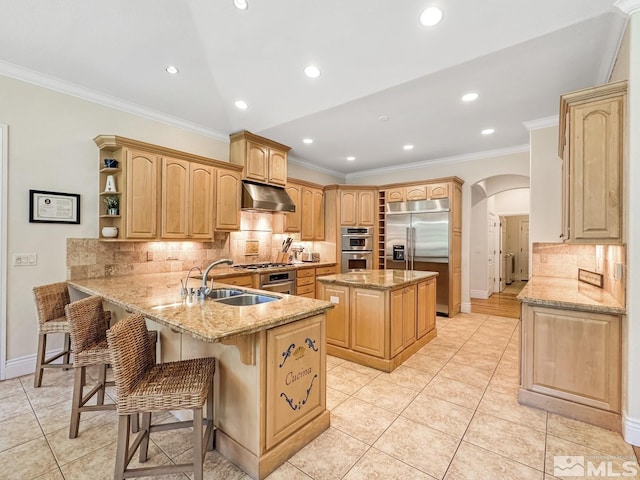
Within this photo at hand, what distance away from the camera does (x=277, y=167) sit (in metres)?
4.96

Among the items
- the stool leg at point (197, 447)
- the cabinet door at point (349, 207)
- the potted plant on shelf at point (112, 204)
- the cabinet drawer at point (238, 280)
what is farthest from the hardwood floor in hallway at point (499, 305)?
the potted plant on shelf at point (112, 204)

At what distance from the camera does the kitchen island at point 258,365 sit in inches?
64.4

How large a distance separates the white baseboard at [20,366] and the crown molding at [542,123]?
6.33 meters

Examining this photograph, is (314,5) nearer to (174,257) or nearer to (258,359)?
(258,359)

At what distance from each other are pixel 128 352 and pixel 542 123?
197 inches

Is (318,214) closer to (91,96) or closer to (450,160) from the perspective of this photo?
(450,160)

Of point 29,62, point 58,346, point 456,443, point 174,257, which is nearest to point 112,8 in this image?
point 29,62

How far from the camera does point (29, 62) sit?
2863 millimetres

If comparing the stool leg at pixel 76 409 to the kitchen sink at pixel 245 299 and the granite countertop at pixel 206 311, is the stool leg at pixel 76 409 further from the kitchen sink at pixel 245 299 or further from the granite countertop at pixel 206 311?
the kitchen sink at pixel 245 299

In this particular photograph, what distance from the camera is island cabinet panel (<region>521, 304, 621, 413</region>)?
211 cm

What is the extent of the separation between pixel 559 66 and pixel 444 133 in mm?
1752

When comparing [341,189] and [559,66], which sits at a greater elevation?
[559,66]

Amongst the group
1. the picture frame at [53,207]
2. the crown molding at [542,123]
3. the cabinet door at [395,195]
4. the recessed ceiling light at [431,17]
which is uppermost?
the recessed ceiling light at [431,17]

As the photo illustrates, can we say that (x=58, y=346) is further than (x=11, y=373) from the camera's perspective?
Yes
